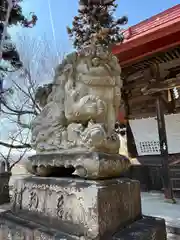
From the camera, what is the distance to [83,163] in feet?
5.94

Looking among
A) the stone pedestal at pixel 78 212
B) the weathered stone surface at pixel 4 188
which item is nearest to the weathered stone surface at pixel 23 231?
the stone pedestal at pixel 78 212

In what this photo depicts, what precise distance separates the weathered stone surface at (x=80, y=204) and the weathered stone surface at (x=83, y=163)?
0.25ft

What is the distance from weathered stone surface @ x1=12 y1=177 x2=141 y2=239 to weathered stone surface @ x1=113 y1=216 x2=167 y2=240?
56 millimetres

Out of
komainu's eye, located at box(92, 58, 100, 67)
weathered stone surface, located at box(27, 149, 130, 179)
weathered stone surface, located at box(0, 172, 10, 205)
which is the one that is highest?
komainu's eye, located at box(92, 58, 100, 67)

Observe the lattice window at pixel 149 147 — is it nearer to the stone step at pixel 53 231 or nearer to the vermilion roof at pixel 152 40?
the vermilion roof at pixel 152 40

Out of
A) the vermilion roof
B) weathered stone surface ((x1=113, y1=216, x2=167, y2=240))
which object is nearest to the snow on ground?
weathered stone surface ((x1=113, y1=216, x2=167, y2=240))

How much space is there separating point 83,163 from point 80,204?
33cm

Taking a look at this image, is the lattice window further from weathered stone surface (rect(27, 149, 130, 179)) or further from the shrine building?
weathered stone surface (rect(27, 149, 130, 179))

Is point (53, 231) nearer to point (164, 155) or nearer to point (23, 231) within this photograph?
point (23, 231)

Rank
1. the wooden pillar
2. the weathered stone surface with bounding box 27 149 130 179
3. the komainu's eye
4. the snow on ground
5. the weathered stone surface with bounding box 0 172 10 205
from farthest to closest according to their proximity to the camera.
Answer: the weathered stone surface with bounding box 0 172 10 205, the wooden pillar, the snow on ground, the komainu's eye, the weathered stone surface with bounding box 27 149 130 179

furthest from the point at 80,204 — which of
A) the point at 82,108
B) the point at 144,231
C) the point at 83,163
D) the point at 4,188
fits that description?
the point at 4,188

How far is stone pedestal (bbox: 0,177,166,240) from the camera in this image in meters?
1.64

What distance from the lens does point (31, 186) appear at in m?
2.15

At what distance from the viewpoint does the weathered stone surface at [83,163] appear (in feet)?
5.83
